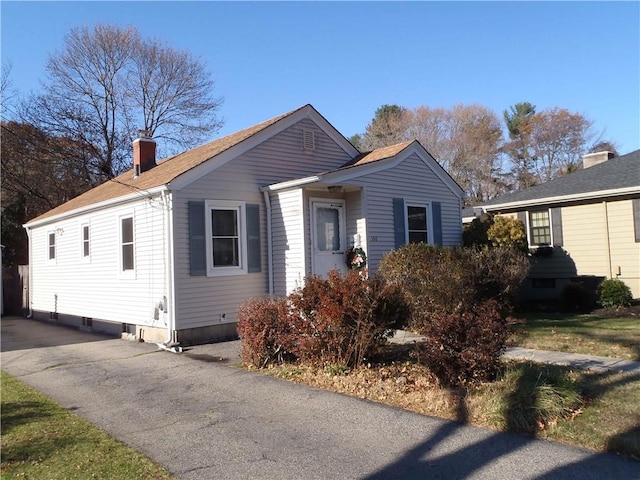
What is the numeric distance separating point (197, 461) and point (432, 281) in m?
5.79

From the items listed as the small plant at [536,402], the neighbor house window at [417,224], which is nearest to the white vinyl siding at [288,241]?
the neighbor house window at [417,224]

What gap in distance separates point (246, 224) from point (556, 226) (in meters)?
10.3

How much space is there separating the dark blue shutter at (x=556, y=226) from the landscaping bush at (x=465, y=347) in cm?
1129

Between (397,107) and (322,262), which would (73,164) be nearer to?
(322,262)

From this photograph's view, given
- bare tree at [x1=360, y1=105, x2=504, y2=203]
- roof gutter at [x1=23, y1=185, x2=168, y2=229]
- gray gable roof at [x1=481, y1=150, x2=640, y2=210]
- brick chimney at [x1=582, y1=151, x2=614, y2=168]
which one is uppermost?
bare tree at [x1=360, y1=105, x2=504, y2=203]

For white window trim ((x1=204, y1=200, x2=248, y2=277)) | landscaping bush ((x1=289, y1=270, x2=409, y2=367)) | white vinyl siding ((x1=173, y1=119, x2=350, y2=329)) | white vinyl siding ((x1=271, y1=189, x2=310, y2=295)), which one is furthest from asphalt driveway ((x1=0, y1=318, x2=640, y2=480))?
white vinyl siding ((x1=271, y1=189, x2=310, y2=295))

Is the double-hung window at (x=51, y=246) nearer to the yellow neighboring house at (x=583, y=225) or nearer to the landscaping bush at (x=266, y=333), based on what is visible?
the landscaping bush at (x=266, y=333)

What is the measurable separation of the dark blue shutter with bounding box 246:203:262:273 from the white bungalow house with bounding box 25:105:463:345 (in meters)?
0.02

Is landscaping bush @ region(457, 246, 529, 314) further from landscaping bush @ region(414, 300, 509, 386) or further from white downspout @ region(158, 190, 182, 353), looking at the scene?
white downspout @ region(158, 190, 182, 353)

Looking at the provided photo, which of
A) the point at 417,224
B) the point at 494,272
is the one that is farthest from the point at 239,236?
the point at 494,272

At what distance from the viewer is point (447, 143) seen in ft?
131

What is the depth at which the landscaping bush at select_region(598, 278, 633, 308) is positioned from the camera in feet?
44.7

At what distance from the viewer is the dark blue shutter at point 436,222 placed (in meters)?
13.5

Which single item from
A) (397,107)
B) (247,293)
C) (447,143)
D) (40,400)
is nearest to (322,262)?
(247,293)
